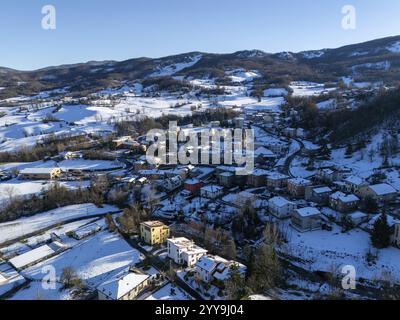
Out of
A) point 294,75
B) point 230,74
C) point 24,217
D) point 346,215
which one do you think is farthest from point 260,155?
point 230,74

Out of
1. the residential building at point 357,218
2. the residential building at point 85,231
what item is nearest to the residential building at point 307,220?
the residential building at point 357,218

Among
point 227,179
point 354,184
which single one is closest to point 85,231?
point 227,179

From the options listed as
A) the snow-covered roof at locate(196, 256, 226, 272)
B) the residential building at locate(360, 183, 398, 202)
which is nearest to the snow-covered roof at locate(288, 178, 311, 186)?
the residential building at locate(360, 183, 398, 202)

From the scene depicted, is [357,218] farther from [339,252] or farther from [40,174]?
[40,174]

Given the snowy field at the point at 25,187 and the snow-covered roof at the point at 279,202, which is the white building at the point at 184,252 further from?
the snowy field at the point at 25,187

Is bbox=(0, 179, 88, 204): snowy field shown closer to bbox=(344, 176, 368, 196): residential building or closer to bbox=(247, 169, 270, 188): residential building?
bbox=(247, 169, 270, 188): residential building
